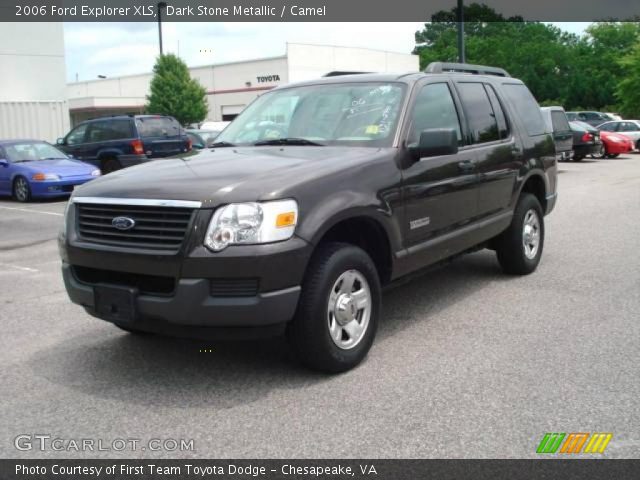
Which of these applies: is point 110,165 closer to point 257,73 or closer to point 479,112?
point 479,112

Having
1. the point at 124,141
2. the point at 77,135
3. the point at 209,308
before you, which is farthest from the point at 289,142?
the point at 77,135

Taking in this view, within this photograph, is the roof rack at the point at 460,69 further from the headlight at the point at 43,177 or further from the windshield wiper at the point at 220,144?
the headlight at the point at 43,177

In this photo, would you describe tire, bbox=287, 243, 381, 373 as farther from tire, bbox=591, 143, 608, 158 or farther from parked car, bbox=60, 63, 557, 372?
tire, bbox=591, 143, 608, 158

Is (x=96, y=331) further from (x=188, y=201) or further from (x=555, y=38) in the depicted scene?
(x=555, y=38)

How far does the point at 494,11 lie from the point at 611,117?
57.9 metres

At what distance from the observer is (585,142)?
2497 centimetres

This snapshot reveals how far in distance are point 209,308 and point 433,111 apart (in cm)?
261

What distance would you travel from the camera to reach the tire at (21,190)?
14660mm

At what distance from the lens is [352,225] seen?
15.2 ft

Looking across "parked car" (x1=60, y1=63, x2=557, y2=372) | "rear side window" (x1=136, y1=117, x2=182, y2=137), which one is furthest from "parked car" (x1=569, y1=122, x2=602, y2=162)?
"parked car" (x1=60, y1=63, x2=557, y2=372)

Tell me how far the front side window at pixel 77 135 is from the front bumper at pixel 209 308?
50.4 feet

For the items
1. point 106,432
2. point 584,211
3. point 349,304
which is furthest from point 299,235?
point 584,211

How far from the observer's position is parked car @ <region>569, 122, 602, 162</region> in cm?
2492

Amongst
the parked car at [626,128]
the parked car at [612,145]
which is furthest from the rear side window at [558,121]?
the parked car at [626,128]
